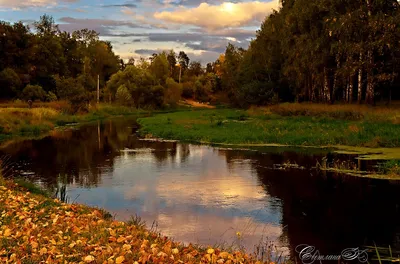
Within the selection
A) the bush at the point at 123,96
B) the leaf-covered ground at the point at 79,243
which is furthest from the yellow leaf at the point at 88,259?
the bush at the point at 123,96

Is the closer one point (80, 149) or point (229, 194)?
point (229, 194)

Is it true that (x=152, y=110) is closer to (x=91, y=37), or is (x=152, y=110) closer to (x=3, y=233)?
(x=91, y=37)

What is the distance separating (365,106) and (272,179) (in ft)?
75.0

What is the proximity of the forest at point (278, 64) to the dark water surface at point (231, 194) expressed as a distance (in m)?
16.5

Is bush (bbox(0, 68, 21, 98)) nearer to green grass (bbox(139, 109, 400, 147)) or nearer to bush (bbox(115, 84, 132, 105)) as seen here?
bush (bbox(115, 84, 132, 105))

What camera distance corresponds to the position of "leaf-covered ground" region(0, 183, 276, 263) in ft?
22.9

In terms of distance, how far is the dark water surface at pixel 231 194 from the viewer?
1141 cm

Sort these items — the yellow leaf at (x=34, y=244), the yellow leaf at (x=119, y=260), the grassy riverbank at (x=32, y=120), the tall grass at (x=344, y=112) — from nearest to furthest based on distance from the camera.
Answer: the yellow leaf at (x=119, y=260) → the yellow leaf at (x=34, y=244) → the tall grass at (x=344, y=112) → the grassy riverbank at (x=32, y=120)

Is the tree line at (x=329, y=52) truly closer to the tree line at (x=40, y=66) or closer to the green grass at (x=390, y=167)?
the green grass at (x=390, y=167)

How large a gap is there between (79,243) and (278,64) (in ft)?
180

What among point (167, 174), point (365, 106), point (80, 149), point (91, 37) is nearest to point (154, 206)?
point (167, 174)

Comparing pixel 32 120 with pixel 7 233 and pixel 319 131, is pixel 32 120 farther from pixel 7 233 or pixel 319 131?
pixel 7 233

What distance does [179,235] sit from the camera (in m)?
11.3

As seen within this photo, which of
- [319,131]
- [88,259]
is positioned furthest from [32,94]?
[88,259]
